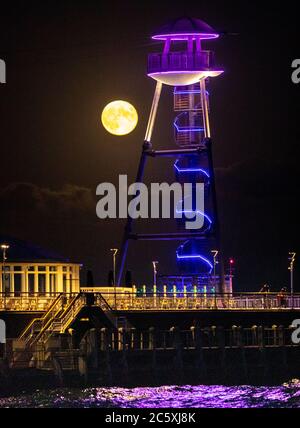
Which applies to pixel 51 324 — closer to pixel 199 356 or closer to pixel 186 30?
Result: pixel 199 356

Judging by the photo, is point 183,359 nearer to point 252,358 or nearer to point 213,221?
point 252,358

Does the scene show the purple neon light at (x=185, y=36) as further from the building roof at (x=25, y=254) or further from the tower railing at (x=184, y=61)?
the building roof at (x=25, y=254)

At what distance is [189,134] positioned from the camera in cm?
13650

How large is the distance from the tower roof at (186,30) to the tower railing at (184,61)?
47.4 inches

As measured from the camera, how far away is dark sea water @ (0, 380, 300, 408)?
3856 inches

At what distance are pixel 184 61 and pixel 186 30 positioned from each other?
7.23ft

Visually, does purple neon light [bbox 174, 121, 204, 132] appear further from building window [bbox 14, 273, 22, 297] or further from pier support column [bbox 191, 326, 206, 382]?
pier support column [bbox 191, 326, 206, 382]

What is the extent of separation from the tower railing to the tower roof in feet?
Answer: 3.95

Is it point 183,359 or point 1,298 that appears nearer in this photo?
point 183,359

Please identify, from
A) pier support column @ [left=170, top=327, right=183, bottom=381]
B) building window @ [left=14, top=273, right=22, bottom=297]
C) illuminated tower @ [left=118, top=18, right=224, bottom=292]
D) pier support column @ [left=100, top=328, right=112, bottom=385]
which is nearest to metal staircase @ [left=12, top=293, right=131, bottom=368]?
pier support column @ [left=100, top=328, right=112, bottom=385]

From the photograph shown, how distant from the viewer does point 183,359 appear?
4250 inches

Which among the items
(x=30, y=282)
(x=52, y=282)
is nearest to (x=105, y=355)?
(x=30, y=282)
